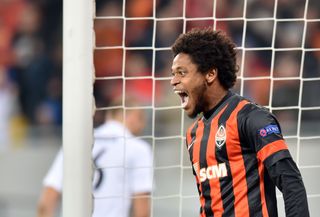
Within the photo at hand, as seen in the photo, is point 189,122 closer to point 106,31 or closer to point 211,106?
point 106,31

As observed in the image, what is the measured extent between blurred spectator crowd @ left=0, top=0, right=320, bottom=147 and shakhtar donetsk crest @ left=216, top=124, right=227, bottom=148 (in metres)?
0.97

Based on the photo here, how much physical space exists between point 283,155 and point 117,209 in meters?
2.28

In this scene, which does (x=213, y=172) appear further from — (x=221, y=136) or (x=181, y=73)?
(x=181, y=73)

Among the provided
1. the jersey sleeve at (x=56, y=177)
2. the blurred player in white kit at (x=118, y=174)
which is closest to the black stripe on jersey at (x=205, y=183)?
the blurred player in white kit at (x=118, y=174)

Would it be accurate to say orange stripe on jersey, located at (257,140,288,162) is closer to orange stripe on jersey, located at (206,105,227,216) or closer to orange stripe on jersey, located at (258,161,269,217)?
orange stripe on jersey, located at (258,161,269,217)

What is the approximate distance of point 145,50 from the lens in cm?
520

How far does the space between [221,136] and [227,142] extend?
4cm

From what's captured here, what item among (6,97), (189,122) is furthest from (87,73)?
(6,97)

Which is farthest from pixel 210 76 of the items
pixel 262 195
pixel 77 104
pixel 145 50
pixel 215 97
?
pixel 145 50

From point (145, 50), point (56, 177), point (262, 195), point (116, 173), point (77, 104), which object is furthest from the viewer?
point (145, 50)

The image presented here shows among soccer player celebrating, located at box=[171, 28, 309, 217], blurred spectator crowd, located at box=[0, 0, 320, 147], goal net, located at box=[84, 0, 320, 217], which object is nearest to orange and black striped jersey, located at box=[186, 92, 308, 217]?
soccer player celebrating, located at box=[171, 28, 309, 217]

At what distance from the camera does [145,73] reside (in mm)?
5492

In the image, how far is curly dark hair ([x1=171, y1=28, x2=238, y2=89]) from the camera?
120 inches

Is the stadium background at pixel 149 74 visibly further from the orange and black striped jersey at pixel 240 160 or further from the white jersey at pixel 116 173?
the orange and black striped jersey at pixel 240 160
